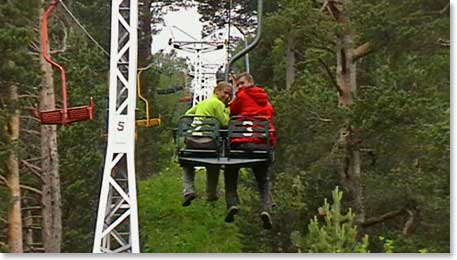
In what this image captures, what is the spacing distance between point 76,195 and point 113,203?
772mm

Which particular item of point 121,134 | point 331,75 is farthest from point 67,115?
point 331,75

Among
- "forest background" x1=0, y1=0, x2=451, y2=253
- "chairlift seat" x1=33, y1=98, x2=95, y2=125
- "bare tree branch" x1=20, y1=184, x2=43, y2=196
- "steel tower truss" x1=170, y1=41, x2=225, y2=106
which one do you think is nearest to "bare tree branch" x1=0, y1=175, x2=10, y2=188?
"forest background" x1=0, y1=0, x2=451, y2=253

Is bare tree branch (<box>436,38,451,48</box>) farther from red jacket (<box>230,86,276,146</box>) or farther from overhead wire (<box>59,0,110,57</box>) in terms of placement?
overhead wire (<box>59,0,110,57</box>)

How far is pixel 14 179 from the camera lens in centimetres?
558

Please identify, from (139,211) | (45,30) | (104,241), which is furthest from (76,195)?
(45,30)

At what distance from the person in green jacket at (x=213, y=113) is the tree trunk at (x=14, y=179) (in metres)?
1.27

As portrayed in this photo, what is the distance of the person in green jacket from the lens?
4363 millimetres

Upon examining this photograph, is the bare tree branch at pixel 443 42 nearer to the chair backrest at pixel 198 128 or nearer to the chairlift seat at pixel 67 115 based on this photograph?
the chair backrest at pixel 198 128

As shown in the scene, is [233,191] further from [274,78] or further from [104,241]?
[274,78]

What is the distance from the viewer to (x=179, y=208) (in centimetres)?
530

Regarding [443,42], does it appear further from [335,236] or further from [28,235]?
[28,235]

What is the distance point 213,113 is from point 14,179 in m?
1.64

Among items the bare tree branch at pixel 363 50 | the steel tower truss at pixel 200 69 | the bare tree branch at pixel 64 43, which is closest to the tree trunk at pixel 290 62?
the bare tree branch at pixel 363 50

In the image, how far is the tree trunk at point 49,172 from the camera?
5.53m
